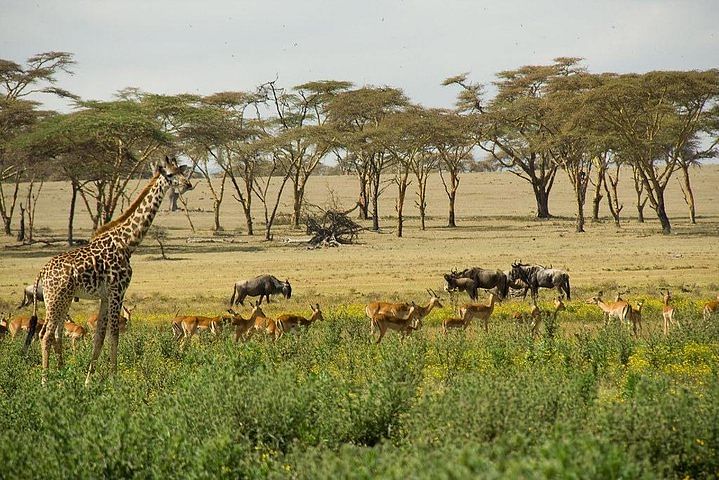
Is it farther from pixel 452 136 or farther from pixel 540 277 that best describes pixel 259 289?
pixel 452 136

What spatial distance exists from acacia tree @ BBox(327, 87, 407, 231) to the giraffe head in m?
34.5

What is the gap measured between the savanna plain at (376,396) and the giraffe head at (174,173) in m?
2.10

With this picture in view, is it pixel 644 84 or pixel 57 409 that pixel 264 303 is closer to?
pixel 57 409

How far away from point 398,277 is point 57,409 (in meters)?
19.9

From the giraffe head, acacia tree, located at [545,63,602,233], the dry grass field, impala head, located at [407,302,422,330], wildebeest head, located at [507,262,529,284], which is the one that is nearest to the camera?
the giraffe head

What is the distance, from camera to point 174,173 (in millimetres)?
12578

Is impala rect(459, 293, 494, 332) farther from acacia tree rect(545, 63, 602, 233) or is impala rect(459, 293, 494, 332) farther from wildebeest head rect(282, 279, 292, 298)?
acacia tree rect(545, 63, 602, 233)

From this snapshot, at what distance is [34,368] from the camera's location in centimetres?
1248

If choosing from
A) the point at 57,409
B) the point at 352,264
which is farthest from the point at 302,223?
the point at 57,409

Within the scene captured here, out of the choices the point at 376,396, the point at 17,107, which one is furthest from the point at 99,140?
the point at 376,396

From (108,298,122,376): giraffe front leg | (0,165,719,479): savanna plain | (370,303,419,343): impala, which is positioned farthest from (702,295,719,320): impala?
(108,298,122,376): giraffe front leg

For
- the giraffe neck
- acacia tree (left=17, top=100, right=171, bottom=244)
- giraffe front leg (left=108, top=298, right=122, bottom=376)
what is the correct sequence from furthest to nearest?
acacia tree (left=17, top=100, right=171, bottom=244)
the giraffe neck
giraffe front leg (left=108, top=298, right=122, bottom=376)

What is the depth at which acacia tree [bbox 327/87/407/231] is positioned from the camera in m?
47.8

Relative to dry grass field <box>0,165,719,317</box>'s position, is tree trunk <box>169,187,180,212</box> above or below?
above
